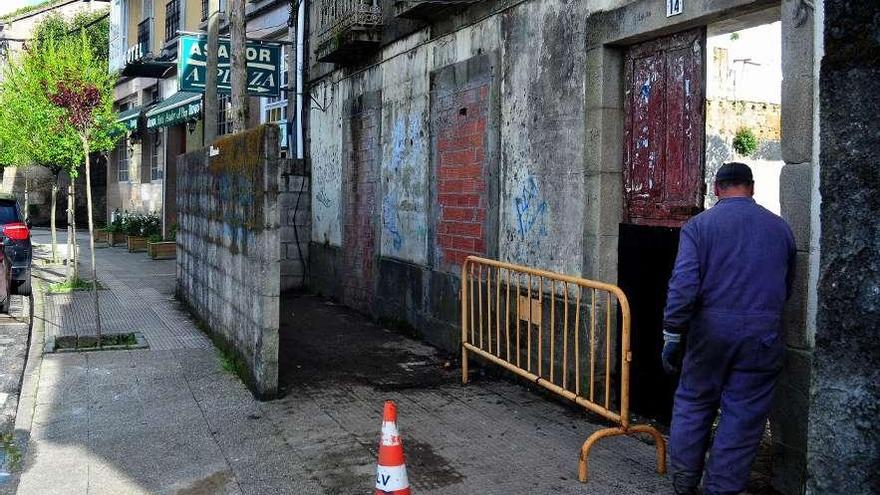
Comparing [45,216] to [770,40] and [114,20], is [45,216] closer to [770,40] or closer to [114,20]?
[114,20]

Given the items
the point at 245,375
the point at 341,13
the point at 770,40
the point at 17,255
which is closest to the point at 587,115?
the point at 770,40

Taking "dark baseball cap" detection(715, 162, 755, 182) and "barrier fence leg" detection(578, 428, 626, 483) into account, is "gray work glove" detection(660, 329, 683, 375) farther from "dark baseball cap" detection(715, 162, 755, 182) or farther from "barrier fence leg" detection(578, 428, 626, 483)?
"dark baseball cap" detection(715, 162, 755, 182)

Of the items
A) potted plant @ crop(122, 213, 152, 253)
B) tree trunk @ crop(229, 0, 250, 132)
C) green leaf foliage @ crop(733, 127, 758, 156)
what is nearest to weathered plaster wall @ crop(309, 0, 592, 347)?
green leaf foliage @ crop(733, 127, 758, 156)

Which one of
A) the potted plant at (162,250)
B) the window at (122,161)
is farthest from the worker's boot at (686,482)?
the window at (122,161)

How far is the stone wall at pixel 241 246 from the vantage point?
673cm

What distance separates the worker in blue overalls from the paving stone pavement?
632mm

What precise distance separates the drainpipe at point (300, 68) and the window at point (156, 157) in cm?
1027

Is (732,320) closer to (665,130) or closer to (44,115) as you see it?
(665,130)

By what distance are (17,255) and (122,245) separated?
10566 mm

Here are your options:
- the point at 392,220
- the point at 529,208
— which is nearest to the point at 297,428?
the point at 529,208

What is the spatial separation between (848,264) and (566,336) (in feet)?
13.1

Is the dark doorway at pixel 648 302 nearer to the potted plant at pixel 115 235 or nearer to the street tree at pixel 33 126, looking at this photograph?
the street tree at pixel 33 126

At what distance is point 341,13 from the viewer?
37.4 feet

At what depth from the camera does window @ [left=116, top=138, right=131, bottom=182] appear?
27564 millimetres
